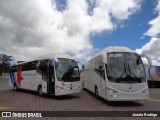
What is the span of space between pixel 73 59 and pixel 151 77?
20.3 metres

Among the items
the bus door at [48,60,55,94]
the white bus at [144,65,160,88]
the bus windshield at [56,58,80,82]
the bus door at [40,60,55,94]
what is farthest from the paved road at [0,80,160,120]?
the white bus at [144,65,160,88]

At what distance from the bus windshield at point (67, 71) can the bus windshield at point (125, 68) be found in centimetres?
451

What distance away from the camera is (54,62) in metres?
17.3

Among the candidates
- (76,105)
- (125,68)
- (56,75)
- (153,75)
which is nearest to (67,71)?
(56,75)

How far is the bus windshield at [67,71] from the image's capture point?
56.4ft

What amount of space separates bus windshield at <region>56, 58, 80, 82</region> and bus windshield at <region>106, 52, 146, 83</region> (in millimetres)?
4515

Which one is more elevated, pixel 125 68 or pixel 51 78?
pixel 125 68

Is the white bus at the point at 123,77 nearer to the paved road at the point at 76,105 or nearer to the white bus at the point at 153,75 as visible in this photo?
the paved road at the point at 76,105

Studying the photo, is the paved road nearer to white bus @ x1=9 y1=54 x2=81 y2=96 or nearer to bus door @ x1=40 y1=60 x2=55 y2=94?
white bus @ x1=9 y1=54 x2=81 y2=96

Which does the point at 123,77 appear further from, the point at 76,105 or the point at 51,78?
the point at 51,78

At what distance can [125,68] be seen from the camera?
44.3 ft

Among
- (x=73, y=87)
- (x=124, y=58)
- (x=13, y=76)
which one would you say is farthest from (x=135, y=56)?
(x=13, y=76)

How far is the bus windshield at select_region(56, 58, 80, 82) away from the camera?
1720 cm

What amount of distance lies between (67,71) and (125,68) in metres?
5.41
